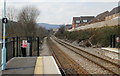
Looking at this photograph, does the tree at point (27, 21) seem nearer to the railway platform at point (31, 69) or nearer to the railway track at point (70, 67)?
the railway track at point (70, 67)

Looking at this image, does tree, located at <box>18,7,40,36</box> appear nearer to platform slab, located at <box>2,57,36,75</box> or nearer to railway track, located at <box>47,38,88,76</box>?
railway track, located at <box>47,38,88,76</box>

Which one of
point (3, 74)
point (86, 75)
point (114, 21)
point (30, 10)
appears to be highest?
point (30, 10)

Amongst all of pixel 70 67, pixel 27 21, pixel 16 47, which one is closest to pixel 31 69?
pixel 70 67

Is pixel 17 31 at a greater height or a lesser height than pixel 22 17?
lesser

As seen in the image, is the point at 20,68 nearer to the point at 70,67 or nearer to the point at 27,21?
the point at 70,67

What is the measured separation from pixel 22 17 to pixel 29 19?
177 cm

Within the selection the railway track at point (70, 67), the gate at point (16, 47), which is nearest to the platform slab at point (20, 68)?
the gate at point (16, 47)

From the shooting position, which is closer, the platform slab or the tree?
the platform slab

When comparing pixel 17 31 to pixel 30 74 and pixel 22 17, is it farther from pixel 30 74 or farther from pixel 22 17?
pixel 30 74

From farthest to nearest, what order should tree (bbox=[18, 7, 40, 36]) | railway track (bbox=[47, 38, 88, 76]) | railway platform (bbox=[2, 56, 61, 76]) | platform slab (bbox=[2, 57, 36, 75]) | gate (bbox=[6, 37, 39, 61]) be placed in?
tree (bbox=[18, 7, 40, 36])
gate (bbox=[6, 37, 39, 61])
railway track (bbox=[47, 38, 88, 76])
platform slab (bbox=[2, 57, 36, 75])
railway platform (bbox=[2, 56, 61, 76])

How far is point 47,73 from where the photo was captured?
592 cm

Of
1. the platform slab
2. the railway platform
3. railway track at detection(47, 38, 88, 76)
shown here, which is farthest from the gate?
railway track at detection(47, 38, 88, 76)

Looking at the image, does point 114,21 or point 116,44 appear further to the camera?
point 114,21

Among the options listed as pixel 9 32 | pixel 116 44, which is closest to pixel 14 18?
pixel 9 32
